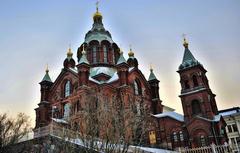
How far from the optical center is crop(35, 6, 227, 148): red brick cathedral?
31.9 metres

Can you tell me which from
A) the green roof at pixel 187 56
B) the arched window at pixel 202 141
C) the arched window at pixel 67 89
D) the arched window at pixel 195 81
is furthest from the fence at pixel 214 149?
the green roof at pixel 187 56

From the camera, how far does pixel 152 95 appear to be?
40969 mm

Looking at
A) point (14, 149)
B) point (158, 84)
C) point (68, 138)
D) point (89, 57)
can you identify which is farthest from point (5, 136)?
point (158, 84)

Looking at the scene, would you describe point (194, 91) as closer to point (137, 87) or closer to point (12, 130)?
point (137, 87)

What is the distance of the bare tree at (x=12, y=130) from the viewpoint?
21.6 meters

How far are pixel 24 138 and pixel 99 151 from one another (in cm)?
1252

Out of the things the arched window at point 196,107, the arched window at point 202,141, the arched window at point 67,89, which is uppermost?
the arched window at point 67,89

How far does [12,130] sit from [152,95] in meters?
23.3

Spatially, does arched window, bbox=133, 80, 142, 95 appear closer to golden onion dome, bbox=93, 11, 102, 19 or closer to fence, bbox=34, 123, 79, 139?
golden onion dome, bbox=93, 11, 102, 19

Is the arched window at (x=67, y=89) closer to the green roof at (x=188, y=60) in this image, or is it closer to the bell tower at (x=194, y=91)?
the bell tower at (x=194, y=91)

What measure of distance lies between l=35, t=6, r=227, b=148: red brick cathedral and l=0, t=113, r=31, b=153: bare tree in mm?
7287

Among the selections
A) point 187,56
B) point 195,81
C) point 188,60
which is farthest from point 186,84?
point 187,56

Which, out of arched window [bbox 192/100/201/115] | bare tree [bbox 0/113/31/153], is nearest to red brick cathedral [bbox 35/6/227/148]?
arched window [bbox 192/100/201/115]

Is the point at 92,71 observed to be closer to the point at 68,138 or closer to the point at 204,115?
the point at 204,115
